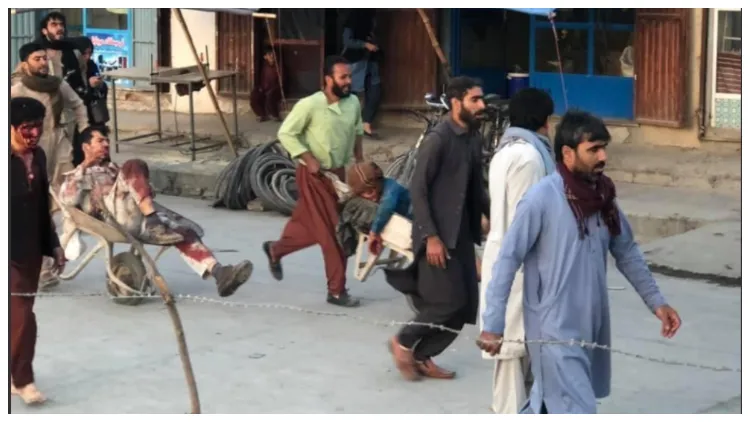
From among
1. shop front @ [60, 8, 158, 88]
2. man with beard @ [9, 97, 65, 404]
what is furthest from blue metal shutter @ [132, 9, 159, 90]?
man with beard @ [9, 97, 65, 404]

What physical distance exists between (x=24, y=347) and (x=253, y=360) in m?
1.34

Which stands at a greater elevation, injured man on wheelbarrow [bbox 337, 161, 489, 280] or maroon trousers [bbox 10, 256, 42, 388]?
injured man on wheelbarrow [bbox 337, 161, 489, 280]

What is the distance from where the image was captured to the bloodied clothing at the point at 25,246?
22.4 feet

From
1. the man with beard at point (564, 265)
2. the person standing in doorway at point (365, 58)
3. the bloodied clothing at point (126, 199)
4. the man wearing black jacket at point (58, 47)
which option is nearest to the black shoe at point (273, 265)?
the bloodied clothing at point (126, 199)

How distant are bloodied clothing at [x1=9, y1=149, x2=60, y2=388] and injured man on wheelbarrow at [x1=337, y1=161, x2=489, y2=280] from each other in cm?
195

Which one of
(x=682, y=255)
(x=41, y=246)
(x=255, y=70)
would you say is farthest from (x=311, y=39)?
(x=41, y=246)

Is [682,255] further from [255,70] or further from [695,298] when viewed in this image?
[255,70]

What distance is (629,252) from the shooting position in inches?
222

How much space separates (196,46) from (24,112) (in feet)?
33.5

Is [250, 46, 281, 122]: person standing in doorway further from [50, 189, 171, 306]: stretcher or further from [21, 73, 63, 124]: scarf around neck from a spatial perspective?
[50, 189, 171, 306]: stretcher

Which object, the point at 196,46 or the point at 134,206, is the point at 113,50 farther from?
the point at 134,206

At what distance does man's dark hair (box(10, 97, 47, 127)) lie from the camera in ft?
23.3

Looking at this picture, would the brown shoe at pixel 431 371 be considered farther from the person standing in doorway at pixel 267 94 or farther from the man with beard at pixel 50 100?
the person standing in doorway at pixel 267 94

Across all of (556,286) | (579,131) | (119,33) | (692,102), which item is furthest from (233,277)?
(119,33)
